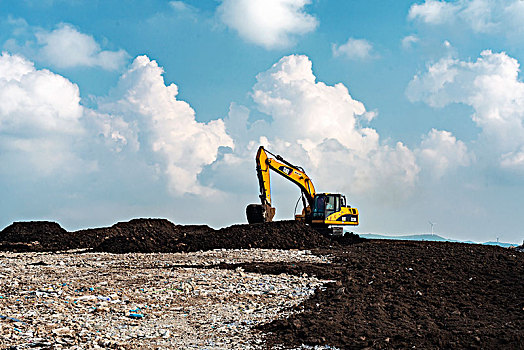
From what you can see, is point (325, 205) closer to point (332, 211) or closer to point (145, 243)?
point (332, 211)

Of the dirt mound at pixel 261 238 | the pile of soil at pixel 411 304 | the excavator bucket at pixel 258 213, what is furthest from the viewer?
the excavator bucket at pixel 258 213

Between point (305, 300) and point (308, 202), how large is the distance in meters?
17.7

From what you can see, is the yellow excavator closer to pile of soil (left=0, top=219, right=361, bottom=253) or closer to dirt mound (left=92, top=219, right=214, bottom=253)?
pile of soil (left=0, top=219, right=361, bottom=253)

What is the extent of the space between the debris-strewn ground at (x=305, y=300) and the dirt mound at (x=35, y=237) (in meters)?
7.96

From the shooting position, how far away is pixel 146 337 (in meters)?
8.14

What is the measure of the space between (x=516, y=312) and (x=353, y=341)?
459 centimetres

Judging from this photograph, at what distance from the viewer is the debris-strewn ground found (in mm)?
7922

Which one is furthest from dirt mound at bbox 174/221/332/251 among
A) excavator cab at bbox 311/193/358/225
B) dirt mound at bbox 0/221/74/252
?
dirt mound at bbox 0/221/74/252

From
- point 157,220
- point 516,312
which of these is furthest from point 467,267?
point 157,220

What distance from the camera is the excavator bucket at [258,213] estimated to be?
2492 centimetres

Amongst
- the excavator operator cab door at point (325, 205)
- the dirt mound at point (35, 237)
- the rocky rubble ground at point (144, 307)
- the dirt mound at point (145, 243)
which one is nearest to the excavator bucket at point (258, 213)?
the excavator operator cab door at point (325, 205)

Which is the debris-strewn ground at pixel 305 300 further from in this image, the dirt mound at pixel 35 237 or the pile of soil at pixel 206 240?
the dirt mound at pixel 35 237

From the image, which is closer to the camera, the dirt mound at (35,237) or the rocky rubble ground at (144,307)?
the rocky rubble ground at (144,307)

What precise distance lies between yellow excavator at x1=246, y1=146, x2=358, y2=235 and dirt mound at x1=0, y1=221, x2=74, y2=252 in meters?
9.70
